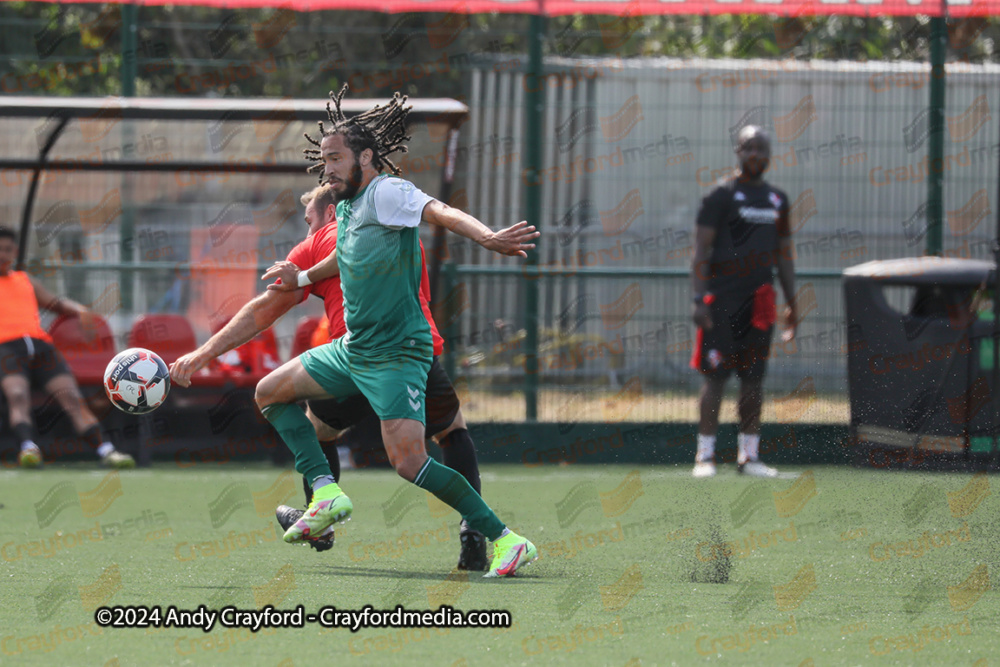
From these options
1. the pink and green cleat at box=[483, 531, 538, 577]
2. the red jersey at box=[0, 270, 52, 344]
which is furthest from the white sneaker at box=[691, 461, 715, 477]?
the red jersey at box=[0, 270, 52, 344]

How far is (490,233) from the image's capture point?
16.7 ft

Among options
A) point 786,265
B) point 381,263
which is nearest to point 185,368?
point 381,263

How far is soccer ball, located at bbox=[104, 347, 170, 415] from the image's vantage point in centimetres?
596

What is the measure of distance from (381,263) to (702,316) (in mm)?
4584

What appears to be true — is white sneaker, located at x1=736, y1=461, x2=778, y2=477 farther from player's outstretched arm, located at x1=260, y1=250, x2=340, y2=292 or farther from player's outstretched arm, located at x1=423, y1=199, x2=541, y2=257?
player's outstretched arm, located at x1=423, y1=199, x2=541, y2=257

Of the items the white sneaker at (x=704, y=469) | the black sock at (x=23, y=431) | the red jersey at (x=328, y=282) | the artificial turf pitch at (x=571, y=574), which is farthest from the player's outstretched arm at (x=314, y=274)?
the black sock at (x=23, y=431)

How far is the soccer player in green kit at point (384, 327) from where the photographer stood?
18.2ft

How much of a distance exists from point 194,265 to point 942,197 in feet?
18.5

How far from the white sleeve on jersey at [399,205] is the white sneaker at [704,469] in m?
→ 4.26

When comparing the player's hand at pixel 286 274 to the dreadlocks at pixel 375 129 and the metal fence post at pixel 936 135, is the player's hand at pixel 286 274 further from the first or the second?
the metal fence post at pixel 936 135

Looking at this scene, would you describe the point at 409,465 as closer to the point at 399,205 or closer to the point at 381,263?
the point at 381,263

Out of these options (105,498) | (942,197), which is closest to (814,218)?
(942,197)

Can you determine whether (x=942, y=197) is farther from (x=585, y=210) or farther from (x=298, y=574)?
(x=298, y=574)

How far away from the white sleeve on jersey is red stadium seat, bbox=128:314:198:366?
215 inches
